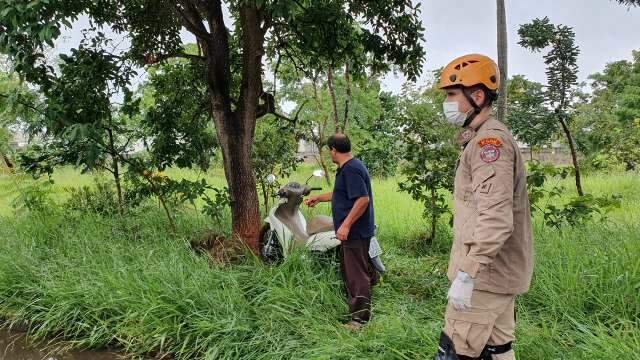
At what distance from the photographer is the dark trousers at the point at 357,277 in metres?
3.85

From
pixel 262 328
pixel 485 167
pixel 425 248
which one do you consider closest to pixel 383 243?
pixel 425 248

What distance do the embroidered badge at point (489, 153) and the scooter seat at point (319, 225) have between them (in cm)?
268

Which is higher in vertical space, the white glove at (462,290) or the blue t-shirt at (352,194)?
the blue t-shirt at (352,194)

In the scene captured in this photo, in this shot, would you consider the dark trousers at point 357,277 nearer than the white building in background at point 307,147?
Yes

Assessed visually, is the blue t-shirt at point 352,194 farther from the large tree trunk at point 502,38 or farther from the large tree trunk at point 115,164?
the large tree trunk at point 115,164

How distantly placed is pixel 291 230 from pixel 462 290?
288 centimetres

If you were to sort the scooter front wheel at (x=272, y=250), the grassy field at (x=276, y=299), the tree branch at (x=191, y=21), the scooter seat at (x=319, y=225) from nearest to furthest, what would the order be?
the grassy field at (x=276, y=299) < the scooter seat at (x=319, y=225) < the scooter front wheel at (x=272, y=250) < the tree branch at (x=191, y=21)

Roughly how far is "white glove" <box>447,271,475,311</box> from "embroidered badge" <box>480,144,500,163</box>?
477 mm

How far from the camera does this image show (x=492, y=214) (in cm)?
199

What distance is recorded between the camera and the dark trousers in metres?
3.85

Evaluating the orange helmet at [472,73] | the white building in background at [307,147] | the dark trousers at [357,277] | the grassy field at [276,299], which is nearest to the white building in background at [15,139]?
the grassy field at [276,299]

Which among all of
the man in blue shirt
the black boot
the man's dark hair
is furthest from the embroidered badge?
the man's dark hair

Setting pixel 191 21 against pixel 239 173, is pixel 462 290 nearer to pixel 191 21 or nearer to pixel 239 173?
pixel 239 173

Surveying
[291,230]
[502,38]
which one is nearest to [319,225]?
[291,230]
